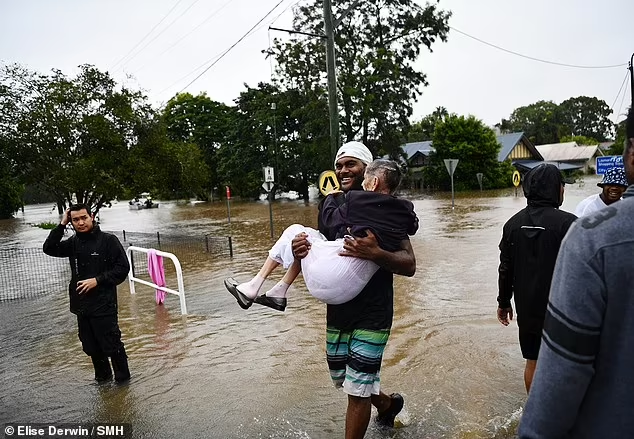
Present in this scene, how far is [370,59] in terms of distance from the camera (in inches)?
1289

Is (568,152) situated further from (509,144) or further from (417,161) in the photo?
(417,161)

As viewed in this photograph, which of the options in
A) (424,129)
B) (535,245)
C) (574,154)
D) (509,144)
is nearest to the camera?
(535,245)

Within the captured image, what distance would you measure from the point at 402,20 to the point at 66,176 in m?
25.8

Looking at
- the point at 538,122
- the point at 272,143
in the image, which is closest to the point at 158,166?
the point at 272,143

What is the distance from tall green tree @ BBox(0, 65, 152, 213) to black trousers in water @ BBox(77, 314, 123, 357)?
36.1ft

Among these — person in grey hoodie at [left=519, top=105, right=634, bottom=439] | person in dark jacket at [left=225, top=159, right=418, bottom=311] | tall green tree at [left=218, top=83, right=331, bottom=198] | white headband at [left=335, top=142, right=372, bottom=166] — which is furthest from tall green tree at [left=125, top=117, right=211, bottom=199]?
tall green tree at [left=218, top=83, right=331, bottom=198]

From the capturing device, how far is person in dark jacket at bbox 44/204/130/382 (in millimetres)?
4941

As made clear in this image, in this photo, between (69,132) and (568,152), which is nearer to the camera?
(69,132)

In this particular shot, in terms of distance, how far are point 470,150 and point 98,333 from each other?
46.3 meters

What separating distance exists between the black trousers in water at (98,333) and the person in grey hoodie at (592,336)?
4.34m

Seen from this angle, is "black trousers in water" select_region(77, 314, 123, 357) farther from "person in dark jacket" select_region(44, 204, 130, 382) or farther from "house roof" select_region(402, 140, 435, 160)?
"house roof" select_region(402, 140, 435, 160)

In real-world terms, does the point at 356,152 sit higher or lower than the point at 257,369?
higher

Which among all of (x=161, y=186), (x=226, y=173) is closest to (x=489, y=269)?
(x=161, y=186)

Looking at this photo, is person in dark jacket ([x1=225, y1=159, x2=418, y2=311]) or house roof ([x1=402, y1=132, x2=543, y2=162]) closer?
person in dark jacket ([x1=225, y1=159, x2=418, y2=311])
